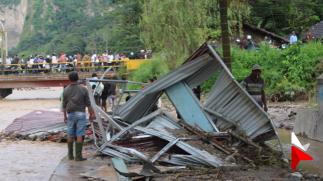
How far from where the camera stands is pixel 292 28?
161 feet

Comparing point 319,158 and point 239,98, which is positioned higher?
point 239,98

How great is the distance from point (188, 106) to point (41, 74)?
98.8ft

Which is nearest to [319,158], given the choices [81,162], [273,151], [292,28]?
[273,151]

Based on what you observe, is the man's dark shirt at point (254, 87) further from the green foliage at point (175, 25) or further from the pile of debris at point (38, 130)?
the green foliage at point (175, 25)

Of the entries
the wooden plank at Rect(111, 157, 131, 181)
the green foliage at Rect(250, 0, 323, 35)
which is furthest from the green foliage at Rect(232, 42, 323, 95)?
the green foliage at Rect(250, 0, 323, 35)

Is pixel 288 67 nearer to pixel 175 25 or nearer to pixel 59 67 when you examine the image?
pixel 175 25

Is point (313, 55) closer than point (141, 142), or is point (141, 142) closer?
point (141, 142)

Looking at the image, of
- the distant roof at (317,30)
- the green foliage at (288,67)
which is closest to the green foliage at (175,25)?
the green foliage at (288,67)

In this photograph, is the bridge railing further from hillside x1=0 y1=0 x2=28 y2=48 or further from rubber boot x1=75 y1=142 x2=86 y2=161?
hillside x1=0 y1=0 x2=28 y2=48

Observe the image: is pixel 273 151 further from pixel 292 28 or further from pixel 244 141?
pixel 292 28

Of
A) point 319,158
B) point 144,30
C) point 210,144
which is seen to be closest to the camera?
point 210,144

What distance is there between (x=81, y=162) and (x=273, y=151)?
11.3ft

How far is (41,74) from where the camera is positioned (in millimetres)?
39000

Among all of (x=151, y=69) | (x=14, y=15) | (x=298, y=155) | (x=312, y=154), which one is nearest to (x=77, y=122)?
(x=298, y=155)
